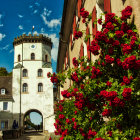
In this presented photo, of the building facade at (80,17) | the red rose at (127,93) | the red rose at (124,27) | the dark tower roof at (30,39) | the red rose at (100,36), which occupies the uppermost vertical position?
the dark tower roof at (30,39)

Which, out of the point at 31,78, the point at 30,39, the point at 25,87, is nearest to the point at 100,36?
the point at 25,87

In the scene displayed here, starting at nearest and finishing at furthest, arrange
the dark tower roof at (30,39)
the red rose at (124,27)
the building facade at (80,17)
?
the red rose at (124,27)
the building facade at (80,17)
the dark tower roof at (30,39)

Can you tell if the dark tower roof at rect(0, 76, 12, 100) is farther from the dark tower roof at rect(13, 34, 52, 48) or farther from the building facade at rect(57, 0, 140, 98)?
the building facade at rect(57, 0, 140, 98)

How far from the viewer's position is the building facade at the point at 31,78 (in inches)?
1549

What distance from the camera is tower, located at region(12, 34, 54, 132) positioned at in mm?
39406

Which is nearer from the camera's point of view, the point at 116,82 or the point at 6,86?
the point at 116,82

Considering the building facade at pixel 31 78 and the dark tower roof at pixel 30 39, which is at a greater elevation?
the dark tower roof at pixel 30 39

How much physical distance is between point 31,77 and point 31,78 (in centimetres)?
18

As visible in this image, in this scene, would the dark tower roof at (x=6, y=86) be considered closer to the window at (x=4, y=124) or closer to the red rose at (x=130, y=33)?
the window at (x=4, y=124)

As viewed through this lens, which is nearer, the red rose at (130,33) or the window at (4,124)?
the red rose at (130,33)

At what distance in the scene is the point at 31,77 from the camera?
41.3 meters

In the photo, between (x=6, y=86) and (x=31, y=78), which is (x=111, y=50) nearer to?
(x=31, y=78)

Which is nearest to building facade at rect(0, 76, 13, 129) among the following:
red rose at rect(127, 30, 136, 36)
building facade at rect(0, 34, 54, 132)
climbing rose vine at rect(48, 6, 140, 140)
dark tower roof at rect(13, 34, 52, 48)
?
building facade at rect(0, 34, 54, 132)

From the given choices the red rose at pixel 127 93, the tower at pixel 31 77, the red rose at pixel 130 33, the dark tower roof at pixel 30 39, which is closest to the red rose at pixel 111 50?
the red rose at pixel 130 33
